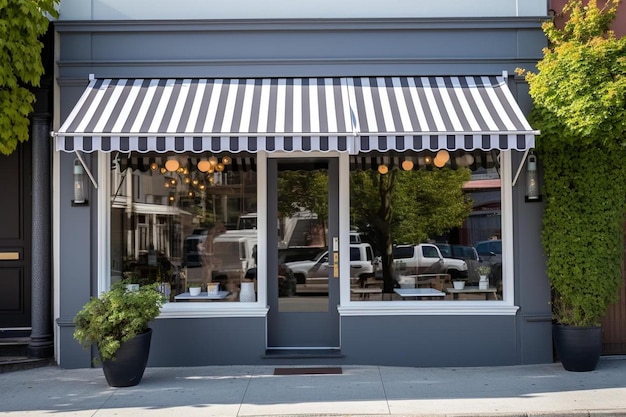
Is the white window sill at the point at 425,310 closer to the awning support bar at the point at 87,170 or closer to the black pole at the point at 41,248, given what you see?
the awning support bar at the point at 87,170

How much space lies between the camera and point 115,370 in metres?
6.96

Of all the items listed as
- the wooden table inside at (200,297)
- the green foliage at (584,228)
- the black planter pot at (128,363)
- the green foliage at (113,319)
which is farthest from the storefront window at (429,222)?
the black planter pot at (128,363)

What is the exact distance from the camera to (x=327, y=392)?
6.75 meters

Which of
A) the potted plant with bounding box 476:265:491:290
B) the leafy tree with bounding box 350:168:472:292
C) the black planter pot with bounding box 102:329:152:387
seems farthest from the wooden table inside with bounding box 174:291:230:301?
the potted plant with bounding box 476:265:491:290

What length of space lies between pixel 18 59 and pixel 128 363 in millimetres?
3796

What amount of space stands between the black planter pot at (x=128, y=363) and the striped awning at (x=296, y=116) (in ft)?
7.14

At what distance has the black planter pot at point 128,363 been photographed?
22.7ft

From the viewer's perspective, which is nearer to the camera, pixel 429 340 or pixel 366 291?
pixel 429 340

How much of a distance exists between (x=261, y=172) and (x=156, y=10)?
8.38ft

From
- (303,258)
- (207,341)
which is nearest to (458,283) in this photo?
(303,258)

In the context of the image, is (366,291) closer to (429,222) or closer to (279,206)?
(429,222)

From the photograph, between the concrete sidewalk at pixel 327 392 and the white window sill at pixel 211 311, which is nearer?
the concrete sidewalk at pixel 327 392

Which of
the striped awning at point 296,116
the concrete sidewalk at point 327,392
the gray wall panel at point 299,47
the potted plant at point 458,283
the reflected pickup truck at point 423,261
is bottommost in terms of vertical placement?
the concrete sidewalk at point 327,392

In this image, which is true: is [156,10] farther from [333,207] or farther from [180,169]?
[333,207]
